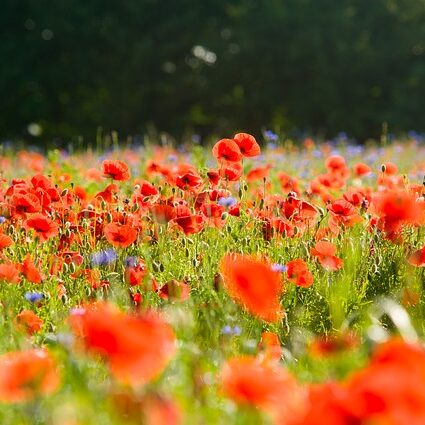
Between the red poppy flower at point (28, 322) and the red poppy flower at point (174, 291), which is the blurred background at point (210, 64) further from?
the red poppy flower at point (28, 322)

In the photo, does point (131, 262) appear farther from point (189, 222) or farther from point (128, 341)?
point (128, 341)

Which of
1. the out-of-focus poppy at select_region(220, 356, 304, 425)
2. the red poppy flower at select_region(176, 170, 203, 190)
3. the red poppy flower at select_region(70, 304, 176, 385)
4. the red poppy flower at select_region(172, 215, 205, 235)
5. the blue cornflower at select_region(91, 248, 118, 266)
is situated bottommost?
the blue cornflower at select_region(91, 248, 118, 266)

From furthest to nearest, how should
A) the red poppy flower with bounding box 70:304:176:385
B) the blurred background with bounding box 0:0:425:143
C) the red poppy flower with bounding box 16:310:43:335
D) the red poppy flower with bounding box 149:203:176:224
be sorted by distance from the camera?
the blurred background with bounding box 0:0:425:143 < the red poppy flower with bounding box 149:203:176:224 < the red poppy flower with bounding box 16:310:43:335 < the red poppy flower with bounding box 70:304:176:385

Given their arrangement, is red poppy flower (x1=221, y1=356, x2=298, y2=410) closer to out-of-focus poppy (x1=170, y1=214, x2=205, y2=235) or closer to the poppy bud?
out-of-focus poppy (x1=170, y1=214, x2=205, y2=235)

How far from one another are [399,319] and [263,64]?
12630 mm

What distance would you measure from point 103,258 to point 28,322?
0.54 metres

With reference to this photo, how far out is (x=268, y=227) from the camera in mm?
3086

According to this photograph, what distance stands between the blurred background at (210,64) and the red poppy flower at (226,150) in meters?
10.5

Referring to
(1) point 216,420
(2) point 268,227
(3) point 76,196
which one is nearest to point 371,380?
(1) point 216,420

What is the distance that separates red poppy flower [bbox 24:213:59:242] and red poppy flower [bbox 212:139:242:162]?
2.09 ft

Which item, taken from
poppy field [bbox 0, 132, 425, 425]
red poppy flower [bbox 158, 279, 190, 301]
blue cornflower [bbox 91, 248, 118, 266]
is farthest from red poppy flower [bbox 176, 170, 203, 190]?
red poppy flower [bbox 158, 279, 190, 301]

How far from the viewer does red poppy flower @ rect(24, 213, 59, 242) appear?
109 inches

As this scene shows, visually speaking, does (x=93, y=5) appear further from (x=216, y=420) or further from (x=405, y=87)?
(x=216, y=420)

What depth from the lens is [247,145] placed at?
3.09 m
